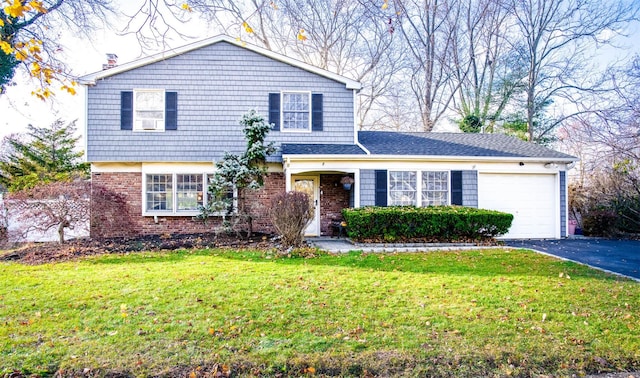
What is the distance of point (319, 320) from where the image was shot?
4191mm

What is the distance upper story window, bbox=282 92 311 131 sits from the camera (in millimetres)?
12450

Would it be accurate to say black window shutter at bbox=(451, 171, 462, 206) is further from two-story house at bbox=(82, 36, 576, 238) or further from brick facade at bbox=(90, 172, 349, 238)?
brick facade at bbox=(90, 172, 349, 238)

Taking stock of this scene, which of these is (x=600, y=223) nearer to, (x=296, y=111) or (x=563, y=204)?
(x=563, y=204)

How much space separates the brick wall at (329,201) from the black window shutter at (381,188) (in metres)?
1.29

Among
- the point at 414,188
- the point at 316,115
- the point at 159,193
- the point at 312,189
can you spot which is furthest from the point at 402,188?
the point at 159,193

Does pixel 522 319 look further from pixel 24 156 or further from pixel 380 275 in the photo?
pixel 24 156

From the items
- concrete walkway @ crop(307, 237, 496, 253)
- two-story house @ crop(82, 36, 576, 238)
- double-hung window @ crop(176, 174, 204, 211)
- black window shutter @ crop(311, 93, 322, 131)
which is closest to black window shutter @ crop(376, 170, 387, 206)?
two-story house @ crop(82, 36, 576, 238)

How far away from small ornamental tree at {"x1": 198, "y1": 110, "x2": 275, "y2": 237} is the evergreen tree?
8.48 meters

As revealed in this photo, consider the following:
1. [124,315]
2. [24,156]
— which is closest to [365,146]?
[124,315]

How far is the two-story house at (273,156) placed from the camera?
38.5ft

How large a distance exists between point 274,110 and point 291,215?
4.90 metres

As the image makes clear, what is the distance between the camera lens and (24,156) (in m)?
16.8

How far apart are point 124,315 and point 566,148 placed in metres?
24.3

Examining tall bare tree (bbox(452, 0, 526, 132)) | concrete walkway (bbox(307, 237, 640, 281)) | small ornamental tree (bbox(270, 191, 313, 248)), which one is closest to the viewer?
concrete walkway (bbox(307, 237, 640, 281))
